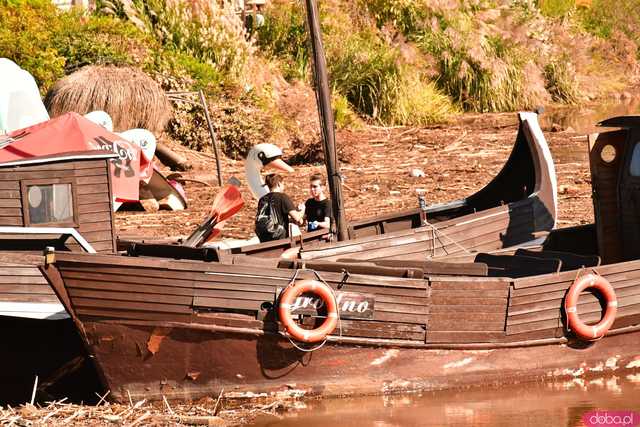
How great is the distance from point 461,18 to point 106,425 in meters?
27.6

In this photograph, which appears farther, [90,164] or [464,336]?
[90,164]

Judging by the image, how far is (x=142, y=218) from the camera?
1952 centimetres

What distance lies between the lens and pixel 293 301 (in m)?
10.5

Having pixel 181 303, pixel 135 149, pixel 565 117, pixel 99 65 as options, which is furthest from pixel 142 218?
pixel 565 117

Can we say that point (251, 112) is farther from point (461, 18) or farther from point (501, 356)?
point (501, 356)

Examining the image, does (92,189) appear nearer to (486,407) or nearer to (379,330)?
(379,330)

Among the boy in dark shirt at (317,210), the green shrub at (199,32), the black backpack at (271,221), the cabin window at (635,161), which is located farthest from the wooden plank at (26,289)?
the green shrub at (199,32)

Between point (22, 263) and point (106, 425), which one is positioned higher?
point (22, 263)

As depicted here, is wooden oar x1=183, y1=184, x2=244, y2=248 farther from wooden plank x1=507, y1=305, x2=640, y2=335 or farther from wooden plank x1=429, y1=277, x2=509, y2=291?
wooden plank x1=507, y1=305, x2=640, y2=335

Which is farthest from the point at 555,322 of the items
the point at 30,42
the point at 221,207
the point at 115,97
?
the point at 30,42

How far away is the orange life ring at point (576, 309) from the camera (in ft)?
37.0

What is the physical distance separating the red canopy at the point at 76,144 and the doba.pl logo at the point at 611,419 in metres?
6.67

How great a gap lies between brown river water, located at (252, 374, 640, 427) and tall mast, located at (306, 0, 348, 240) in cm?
251

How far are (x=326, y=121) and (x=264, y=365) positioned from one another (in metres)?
3.42
